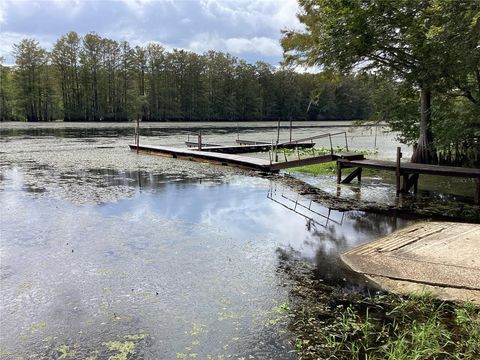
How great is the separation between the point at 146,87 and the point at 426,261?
268 ft

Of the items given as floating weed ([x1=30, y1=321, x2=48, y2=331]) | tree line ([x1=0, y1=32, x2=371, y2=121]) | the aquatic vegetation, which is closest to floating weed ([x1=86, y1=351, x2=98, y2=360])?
floating weed ([x1=30, y1=321, x2=48, y2=331])

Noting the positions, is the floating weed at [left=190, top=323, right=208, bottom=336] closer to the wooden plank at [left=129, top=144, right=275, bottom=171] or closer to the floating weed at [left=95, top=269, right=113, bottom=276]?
the floating weed at [left=95, top=269, right=113, bottom=276]

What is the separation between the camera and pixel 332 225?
9.88 meters

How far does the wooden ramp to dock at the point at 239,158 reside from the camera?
57.3ft

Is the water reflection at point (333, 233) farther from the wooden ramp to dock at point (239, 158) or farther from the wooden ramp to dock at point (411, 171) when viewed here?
the wooden ramp to dock at point (239, 158)

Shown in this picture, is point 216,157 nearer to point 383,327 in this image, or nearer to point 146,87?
point 383,327

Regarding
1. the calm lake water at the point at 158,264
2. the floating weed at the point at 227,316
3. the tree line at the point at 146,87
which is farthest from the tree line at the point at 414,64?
the tree line at the point at 146,87

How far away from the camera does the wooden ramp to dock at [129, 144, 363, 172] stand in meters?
17.5

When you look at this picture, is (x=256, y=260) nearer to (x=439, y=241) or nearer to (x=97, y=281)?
(x=97, y=281)

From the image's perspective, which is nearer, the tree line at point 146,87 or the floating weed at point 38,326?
the floating weed at point 38,326

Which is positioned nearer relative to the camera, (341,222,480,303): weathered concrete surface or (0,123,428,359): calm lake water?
(0,123,428,359): calm lake water

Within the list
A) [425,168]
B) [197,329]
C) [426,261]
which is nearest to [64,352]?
[197,329]

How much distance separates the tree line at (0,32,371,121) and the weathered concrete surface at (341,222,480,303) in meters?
53.5

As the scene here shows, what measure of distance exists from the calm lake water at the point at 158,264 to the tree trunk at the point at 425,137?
6501mm
